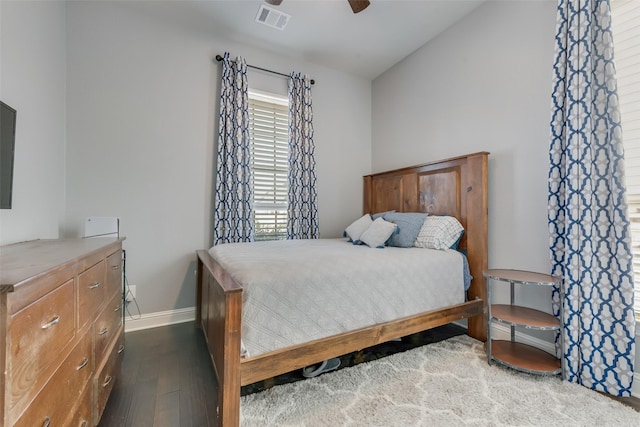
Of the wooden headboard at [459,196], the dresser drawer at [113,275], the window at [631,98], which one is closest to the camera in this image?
the dresser drawer at [113,275]

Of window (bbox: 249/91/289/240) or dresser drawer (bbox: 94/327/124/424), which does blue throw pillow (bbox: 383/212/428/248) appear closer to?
window (bbox: 249/91/289/240)

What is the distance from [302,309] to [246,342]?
0.33m

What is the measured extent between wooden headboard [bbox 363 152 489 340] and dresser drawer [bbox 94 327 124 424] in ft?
8.36

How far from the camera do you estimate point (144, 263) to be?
2.59m

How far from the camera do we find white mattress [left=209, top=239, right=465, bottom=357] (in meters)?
1.41

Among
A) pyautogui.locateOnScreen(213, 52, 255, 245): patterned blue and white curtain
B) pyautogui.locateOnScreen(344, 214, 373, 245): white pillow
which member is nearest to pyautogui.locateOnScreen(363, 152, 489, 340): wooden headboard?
pyautogui.locateOnScreen(344, 214, 373, 245): white pillow

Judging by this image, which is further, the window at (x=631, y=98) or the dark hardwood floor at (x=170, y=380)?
the window at (x=631, y=98)

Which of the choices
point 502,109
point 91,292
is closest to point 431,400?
point 91,292

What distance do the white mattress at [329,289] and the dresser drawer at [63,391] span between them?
0.62 metres

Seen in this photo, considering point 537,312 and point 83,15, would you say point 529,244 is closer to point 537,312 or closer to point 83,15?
point 537,312

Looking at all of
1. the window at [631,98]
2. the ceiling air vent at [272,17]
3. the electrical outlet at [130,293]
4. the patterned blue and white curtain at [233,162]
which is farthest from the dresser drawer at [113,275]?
the window at [631,98]

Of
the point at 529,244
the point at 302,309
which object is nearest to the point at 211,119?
the point at 302,309

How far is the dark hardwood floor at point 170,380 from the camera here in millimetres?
1412

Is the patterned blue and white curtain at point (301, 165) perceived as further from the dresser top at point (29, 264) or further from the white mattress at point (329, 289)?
the dresser top at point (29, 264)
